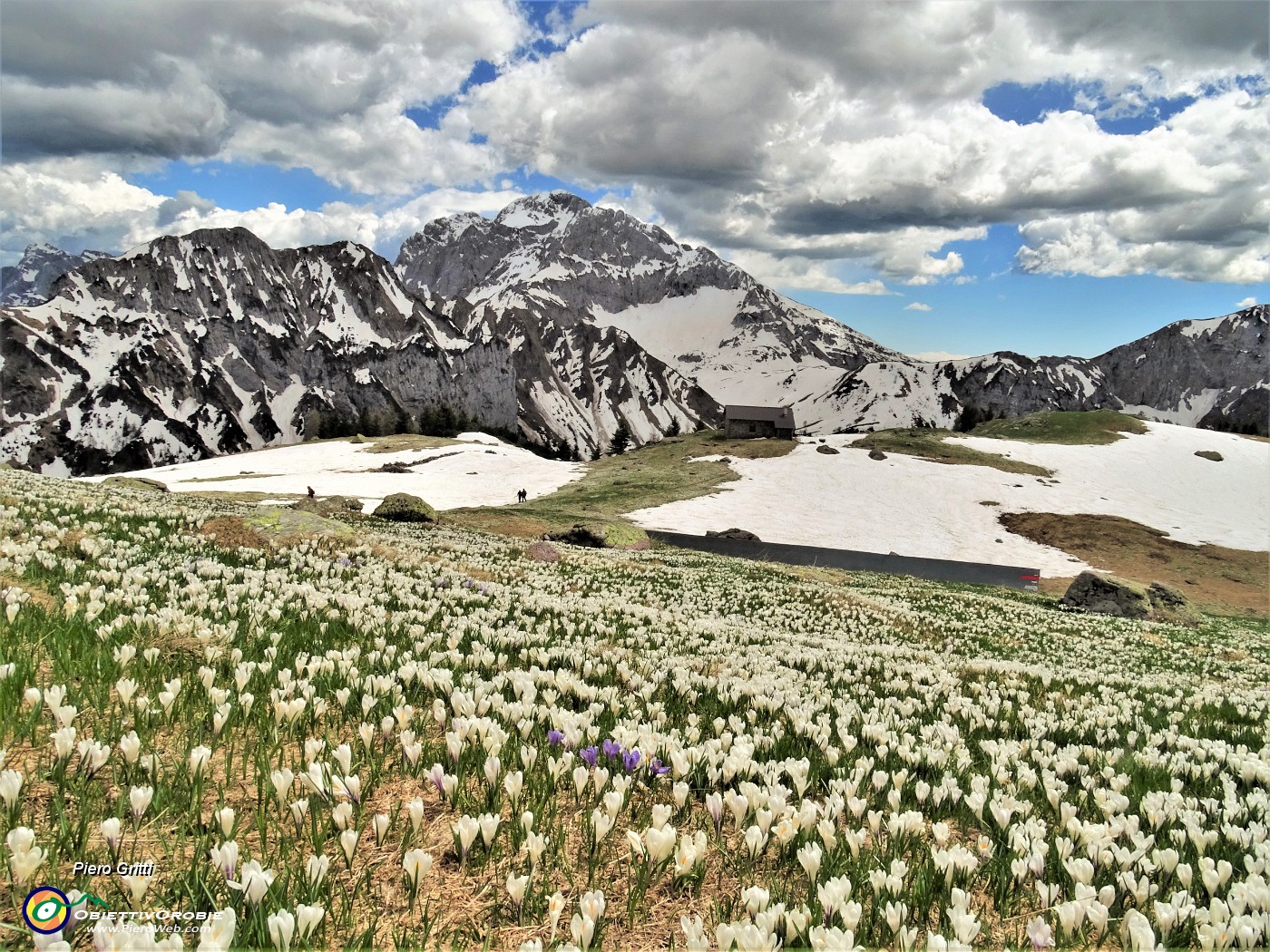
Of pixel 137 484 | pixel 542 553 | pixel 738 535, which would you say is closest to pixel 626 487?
pixel 738 535

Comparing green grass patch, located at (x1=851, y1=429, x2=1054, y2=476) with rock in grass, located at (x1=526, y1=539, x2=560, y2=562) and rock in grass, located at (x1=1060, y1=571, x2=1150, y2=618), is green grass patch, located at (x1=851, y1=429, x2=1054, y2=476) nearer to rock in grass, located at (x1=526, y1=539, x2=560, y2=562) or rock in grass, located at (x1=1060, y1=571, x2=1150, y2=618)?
rock in grass, located at (x1=1060, y1=571, x2=1150, y2=618)

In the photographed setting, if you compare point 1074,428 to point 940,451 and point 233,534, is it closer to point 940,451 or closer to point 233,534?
point 940,451

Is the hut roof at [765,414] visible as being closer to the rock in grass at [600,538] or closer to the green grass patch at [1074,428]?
the green grass patch at [1074,428]

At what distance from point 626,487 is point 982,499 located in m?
46.6

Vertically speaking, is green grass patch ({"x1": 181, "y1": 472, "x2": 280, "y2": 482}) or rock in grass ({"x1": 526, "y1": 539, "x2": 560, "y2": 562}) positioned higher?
rock in grass ({"x1": 526, "y1": 539, "x2": 560, "y2": 562})

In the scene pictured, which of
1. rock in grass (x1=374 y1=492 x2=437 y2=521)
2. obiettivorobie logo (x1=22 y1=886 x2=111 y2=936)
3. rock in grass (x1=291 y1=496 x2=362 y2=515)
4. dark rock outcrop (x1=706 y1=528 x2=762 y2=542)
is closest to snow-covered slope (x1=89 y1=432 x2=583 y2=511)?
rock in grass (x1=291 y1=496 x2=362 y2=515)

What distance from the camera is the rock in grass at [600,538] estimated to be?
4309 centimetres

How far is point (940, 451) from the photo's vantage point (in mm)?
111375

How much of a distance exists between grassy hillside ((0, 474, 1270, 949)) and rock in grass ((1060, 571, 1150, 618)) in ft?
89.3

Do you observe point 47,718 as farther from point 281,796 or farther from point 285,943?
point 285,943

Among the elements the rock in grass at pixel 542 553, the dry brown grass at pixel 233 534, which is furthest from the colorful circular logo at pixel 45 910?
the rock in grass at pixel 542 553

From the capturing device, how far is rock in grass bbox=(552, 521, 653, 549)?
43094 mm

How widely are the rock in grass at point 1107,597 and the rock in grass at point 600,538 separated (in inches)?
960

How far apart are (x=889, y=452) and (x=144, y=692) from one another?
373 ft
